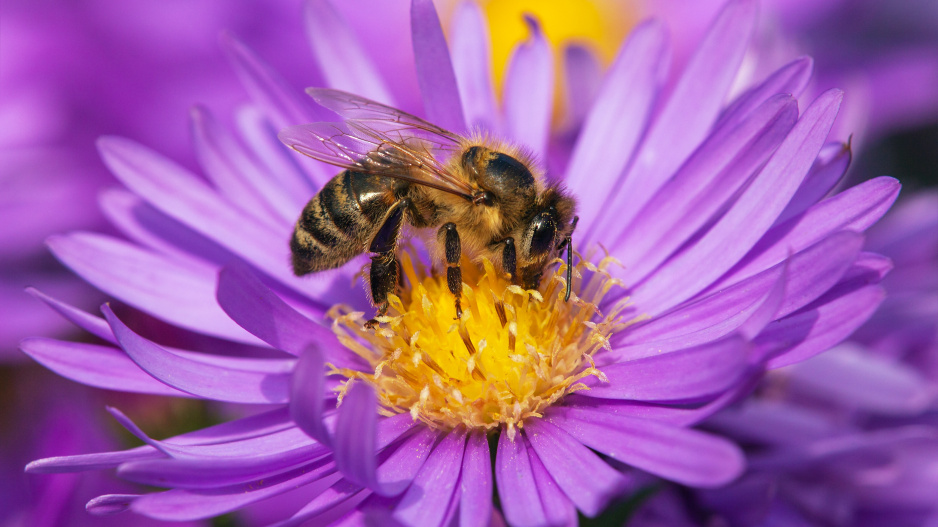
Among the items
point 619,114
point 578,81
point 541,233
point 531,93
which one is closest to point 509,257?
point 541,233

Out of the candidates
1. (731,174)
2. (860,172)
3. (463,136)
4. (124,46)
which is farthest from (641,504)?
(124,46)

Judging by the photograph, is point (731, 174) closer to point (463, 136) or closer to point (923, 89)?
point (463, 136)

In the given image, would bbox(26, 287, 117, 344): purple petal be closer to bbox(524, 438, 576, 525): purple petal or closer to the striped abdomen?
the striped abdomen

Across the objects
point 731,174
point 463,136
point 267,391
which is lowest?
point 267,391

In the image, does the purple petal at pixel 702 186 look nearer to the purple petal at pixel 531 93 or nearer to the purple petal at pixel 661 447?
the purple petal at pixel 531 93

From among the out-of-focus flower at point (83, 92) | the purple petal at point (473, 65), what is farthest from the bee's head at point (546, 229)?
the out-of-focus flower at point (83, 92)

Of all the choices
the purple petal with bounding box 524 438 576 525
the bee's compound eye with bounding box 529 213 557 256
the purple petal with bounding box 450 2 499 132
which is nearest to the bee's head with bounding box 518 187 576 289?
the bee's compound eye with bounding box 529 213 557 256

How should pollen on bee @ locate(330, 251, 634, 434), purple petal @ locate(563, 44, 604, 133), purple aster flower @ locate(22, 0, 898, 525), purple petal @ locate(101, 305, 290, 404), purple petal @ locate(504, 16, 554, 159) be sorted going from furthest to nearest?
1. purple petal @ locate(563, 44, 604, 133)
2. purple petal @ locate(504, 16, 554, 159)
3. pollen on bee @ locate(330, 251, 634, 434)
4. purple petal @ locate(101, 305, 290, 404)
5. purple aster flower @ locate(22, 0, 898, 525)
